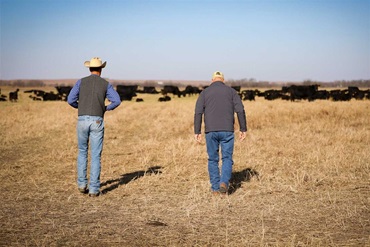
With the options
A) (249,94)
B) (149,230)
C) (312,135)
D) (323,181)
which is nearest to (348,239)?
(149,230)

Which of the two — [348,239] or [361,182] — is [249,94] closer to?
[361,182]

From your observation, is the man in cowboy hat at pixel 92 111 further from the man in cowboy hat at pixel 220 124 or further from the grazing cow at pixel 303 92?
the grazing cow at pixel 303 92

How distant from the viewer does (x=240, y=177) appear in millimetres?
8672

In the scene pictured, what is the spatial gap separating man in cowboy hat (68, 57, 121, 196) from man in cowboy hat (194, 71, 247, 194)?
1563mm

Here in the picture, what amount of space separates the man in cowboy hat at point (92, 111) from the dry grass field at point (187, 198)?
1.20 ft

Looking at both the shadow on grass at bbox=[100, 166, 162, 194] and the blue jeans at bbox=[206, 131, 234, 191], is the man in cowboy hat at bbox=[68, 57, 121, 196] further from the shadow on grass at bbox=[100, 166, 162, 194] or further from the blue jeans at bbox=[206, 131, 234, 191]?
the blue jeans at bbox=[206, 131, 234, 191]

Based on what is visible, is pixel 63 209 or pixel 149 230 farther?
pixel 63 209

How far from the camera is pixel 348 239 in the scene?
481 centimetres

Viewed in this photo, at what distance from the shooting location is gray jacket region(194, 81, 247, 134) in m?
6.99

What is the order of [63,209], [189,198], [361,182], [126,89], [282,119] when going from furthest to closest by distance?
[126,89]
[282,119]
[361,182]
[189,198]
[63,209]

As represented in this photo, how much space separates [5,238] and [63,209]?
4.73 feet

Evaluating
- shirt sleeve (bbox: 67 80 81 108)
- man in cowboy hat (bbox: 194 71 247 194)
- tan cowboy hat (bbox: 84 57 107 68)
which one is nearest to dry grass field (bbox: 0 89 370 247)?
man in cowboy hat (bbox: 194 71 247 194)

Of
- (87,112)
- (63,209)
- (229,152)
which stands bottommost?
(63,209)

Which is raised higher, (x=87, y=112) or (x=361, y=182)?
(x=87, y=112)
